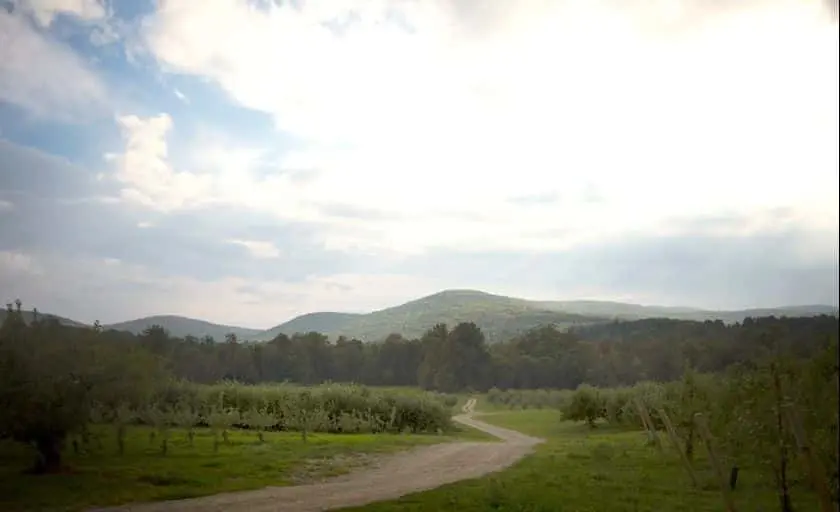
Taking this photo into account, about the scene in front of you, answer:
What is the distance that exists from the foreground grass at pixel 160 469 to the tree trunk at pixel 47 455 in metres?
0.53

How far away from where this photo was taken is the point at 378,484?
22484mm

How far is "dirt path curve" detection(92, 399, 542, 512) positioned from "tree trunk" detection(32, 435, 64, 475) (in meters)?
5.26

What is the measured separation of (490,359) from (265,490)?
267ft

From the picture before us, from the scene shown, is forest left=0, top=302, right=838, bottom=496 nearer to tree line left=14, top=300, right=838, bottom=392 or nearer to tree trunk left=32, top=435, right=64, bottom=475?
tree trunk left=32, top=435, right=64, bottom=475

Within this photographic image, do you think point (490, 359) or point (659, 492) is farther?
point (490, 359)

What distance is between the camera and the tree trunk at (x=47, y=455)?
20781 mm

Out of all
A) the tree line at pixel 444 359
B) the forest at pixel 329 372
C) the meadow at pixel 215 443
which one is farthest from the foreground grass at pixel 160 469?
the tree line at pixel 444 359

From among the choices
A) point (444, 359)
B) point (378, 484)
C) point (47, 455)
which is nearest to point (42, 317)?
point (47, 455)

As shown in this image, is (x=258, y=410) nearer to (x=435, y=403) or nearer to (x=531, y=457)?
(x=435, y=403)

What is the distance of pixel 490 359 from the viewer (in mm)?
100188

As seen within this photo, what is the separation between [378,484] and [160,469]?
741cm

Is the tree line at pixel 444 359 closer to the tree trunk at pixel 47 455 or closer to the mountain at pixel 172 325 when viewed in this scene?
the mountain at pixel 172 325

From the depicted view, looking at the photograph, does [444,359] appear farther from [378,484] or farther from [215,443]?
[378,484]

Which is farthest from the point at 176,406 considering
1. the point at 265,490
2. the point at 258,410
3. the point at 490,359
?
the point at 490,359
